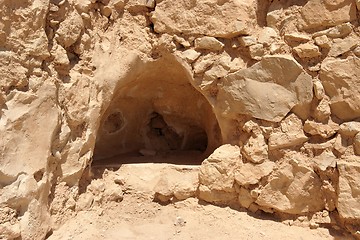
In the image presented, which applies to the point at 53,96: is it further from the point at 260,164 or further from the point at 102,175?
the point at 260,164

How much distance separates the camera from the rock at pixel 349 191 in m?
2.31

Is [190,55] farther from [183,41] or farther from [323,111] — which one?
[323,111]

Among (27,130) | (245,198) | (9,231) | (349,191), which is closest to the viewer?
(9,231)

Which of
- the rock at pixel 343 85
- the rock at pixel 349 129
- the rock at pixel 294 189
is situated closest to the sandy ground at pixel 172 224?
the rock at pixel 294 189

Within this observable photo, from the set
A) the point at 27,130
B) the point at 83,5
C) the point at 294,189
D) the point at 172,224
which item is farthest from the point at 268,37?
the point at 27,130

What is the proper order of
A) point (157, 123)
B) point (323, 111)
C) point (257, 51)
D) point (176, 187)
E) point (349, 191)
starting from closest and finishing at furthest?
point (349, 191), point (323, 111), point (257, 51), point (176, 187), point (157, 123)

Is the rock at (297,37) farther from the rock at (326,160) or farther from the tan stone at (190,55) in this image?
the rock at (326,160)

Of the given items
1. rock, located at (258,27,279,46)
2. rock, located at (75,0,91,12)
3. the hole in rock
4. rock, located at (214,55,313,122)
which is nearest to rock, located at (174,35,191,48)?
the hole in rock

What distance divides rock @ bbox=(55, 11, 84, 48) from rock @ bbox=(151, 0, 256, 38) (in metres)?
0.55

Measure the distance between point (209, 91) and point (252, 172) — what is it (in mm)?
657

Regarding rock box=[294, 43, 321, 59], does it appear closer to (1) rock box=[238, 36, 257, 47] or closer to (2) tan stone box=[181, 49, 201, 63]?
(1) rock box=[238, 36, 257, 47]

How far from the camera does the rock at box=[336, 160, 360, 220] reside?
90.9 inches

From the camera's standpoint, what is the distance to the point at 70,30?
2.34 m

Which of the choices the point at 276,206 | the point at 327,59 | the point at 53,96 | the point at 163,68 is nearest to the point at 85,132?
the point at 53,96
